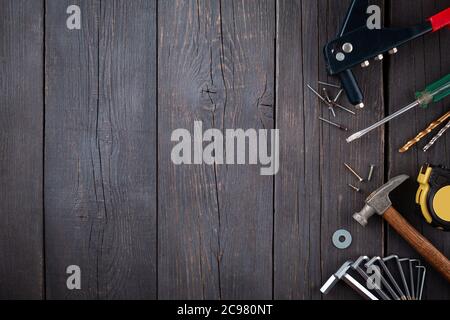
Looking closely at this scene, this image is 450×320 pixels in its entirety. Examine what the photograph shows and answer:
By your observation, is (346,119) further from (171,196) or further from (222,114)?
(171,196)

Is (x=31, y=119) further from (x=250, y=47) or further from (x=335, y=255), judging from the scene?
(x=335, y=255)

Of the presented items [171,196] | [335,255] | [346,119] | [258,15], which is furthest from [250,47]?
[335,255]

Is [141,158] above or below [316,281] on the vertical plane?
above

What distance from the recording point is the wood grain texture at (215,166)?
1386mm

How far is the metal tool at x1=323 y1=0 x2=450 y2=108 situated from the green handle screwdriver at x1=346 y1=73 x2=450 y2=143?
0.42 feet

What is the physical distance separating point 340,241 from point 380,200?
17 cm

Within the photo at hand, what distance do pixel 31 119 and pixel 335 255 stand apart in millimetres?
878

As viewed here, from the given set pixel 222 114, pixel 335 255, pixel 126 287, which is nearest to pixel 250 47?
pixel 222 114

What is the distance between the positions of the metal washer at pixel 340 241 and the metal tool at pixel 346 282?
0.05 meters

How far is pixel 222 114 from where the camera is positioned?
4.57ft

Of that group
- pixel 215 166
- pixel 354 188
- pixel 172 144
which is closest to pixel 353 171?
pixel 354 188

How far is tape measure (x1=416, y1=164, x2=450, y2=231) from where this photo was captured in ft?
4.22

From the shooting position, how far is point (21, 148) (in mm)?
1391
